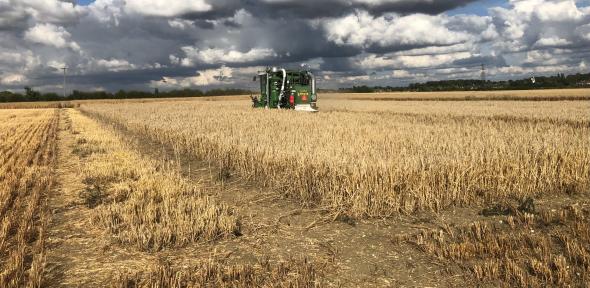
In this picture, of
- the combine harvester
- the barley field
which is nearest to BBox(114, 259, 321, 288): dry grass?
the barley field

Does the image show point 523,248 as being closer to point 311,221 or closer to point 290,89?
point 311,221

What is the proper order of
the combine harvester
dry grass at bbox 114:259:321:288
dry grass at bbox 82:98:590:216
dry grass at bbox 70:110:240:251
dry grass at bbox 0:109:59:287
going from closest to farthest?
dry grass at bbox 114:259:321:288, dry grass at bbox 0:109:59:287, dry grass at bbox 70:110:240:251, dry grass at bbox 82:98:590:216, the combine harvester

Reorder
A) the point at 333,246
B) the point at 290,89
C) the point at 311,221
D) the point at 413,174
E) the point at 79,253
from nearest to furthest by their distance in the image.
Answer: the point at 79,253, the point at 333,246, the point at 311,221, the point at 413,174, the point at 290,89

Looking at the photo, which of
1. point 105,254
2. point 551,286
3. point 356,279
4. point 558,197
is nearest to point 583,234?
point 551,286

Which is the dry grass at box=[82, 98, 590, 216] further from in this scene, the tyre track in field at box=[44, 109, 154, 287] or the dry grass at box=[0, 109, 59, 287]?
the dry grass at box=[0, 109, 59, 287]

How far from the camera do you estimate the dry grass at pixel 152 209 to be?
489cm

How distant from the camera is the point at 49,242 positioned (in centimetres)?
487

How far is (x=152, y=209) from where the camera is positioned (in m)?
5.78

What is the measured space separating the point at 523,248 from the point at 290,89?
70.4 ft

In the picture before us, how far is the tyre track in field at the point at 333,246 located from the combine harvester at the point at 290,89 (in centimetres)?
1867

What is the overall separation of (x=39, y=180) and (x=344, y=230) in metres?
6.36

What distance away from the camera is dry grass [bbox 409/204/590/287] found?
147 inches

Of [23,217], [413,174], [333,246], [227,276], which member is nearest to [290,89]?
[413,174]

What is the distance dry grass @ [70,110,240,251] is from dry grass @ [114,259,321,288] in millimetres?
750
